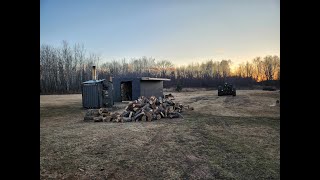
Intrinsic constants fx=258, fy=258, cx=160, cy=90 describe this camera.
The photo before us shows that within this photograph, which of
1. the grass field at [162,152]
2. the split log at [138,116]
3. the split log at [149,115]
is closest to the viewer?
the grass field at [162,152]

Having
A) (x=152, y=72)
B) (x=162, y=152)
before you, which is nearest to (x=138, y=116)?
(x=162, y=152)

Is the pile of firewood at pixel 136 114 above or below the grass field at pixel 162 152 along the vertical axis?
above

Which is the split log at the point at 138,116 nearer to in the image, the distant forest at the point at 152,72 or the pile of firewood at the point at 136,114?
the pile of firewood at the point at 136,114

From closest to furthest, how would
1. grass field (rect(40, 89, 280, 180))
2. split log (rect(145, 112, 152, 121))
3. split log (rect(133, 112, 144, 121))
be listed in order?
grass field (rect(40, 89, 280, 180)), split log (rect(145, 112, 152, 121)), split log (rect(133, 112, 144, 121))

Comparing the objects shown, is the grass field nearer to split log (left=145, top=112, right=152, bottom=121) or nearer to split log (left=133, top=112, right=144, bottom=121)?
split log (left=145, top=112, right=152, bottom=121)

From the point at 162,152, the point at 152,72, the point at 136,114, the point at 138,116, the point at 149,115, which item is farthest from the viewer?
the point at 152,72

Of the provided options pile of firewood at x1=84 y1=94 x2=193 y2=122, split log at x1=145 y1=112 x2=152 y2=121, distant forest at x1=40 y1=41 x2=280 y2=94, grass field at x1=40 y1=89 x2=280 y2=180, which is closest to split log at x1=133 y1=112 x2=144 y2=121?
pile of firewood at x1=84 y1=94 x2=193 y2=122

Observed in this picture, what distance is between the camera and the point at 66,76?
64.0 meters

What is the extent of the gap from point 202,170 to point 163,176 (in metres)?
0.98

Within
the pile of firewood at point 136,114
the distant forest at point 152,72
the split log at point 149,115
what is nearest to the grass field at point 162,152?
the split log at point 149,115

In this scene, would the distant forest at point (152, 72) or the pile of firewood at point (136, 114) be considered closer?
the pile of firewood at point (136, 114)

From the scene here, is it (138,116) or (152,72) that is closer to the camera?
(138,116)

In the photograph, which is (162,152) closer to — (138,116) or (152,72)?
(138,116)

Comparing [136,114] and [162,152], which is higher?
[136,114]
